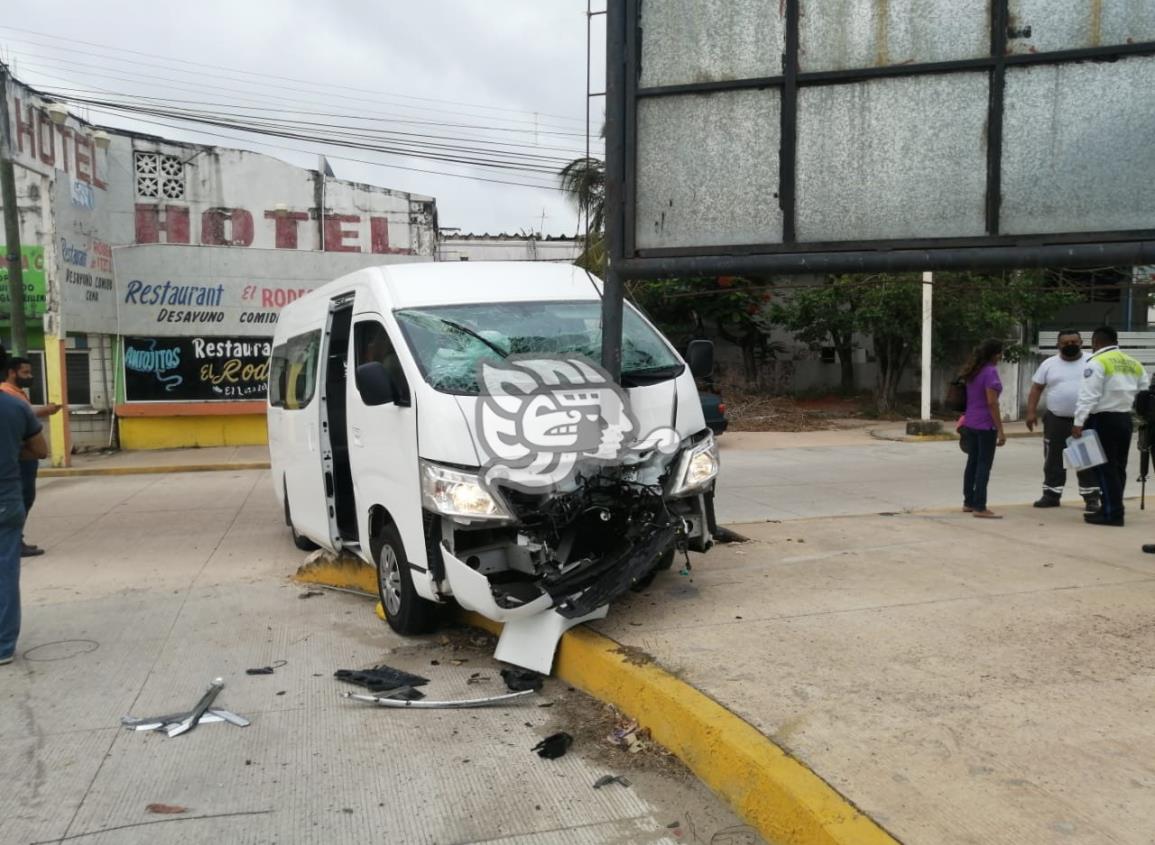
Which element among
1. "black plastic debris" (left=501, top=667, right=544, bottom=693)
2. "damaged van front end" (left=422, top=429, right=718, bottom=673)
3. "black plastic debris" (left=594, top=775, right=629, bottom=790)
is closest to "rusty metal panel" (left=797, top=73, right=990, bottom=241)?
"damaged van front end" (left=422, top=429, right=718, bottom=673)

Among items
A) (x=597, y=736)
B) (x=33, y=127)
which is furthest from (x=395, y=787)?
(x=33, y=127)

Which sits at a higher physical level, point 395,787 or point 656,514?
point 656,514

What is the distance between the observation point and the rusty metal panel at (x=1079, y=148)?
16.5 feet

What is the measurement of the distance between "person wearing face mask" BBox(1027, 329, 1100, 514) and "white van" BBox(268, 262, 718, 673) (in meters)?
4.44

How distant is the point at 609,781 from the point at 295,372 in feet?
17.1

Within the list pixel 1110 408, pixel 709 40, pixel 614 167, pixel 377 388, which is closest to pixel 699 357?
pixel 614 167

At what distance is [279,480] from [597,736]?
565cm

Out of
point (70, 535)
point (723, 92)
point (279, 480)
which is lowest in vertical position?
point (70, 535)

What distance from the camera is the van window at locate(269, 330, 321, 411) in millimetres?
7215

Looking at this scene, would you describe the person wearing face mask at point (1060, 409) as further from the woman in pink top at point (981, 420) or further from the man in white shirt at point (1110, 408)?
the woman in pink top at point (981, 420)

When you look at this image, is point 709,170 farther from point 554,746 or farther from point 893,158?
point 554,746

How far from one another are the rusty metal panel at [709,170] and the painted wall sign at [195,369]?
1422 centimetres

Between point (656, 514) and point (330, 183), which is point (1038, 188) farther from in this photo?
point (330, 183)

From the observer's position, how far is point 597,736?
4.20m
